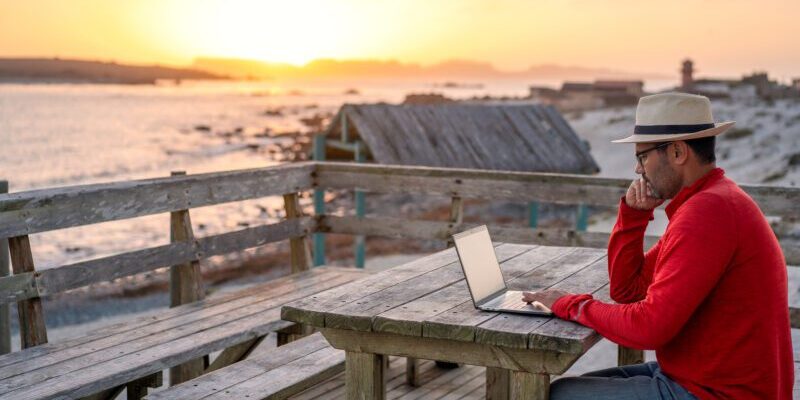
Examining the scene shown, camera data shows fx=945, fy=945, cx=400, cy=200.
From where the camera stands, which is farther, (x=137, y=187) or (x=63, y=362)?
(x=137, y=187)

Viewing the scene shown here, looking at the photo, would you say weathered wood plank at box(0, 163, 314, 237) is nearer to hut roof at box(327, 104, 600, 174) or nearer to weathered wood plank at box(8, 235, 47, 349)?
weathered wood plank at box(8, 235, 47, 349)

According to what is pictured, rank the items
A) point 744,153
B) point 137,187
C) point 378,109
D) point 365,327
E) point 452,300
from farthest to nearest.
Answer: point 744,153 < point 378,109 < point 137,187 < point 452,300 < point 365,327

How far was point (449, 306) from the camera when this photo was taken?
3580mm

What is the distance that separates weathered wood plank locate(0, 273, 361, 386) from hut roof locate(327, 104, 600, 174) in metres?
4.28

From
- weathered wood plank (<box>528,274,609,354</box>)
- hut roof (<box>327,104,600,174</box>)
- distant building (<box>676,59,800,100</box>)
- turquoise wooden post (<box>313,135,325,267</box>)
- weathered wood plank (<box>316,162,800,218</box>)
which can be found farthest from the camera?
distant building (<box>676,59,800,100</box>)

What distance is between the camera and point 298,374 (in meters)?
4.66

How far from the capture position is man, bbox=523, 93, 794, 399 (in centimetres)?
297

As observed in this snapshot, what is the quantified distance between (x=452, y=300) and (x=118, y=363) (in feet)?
6.31

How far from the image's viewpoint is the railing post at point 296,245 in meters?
7.12

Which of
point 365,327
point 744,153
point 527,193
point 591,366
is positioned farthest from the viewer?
point 744,153

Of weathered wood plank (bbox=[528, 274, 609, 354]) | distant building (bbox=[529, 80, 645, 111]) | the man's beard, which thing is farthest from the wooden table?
distant building (bbox=[529, 80, 645, 111])

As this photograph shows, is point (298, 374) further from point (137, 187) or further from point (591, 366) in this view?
point (591, 366)

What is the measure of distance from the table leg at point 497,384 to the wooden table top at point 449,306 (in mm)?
604

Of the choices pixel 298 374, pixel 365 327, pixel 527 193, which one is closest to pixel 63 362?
pixel 298 374
